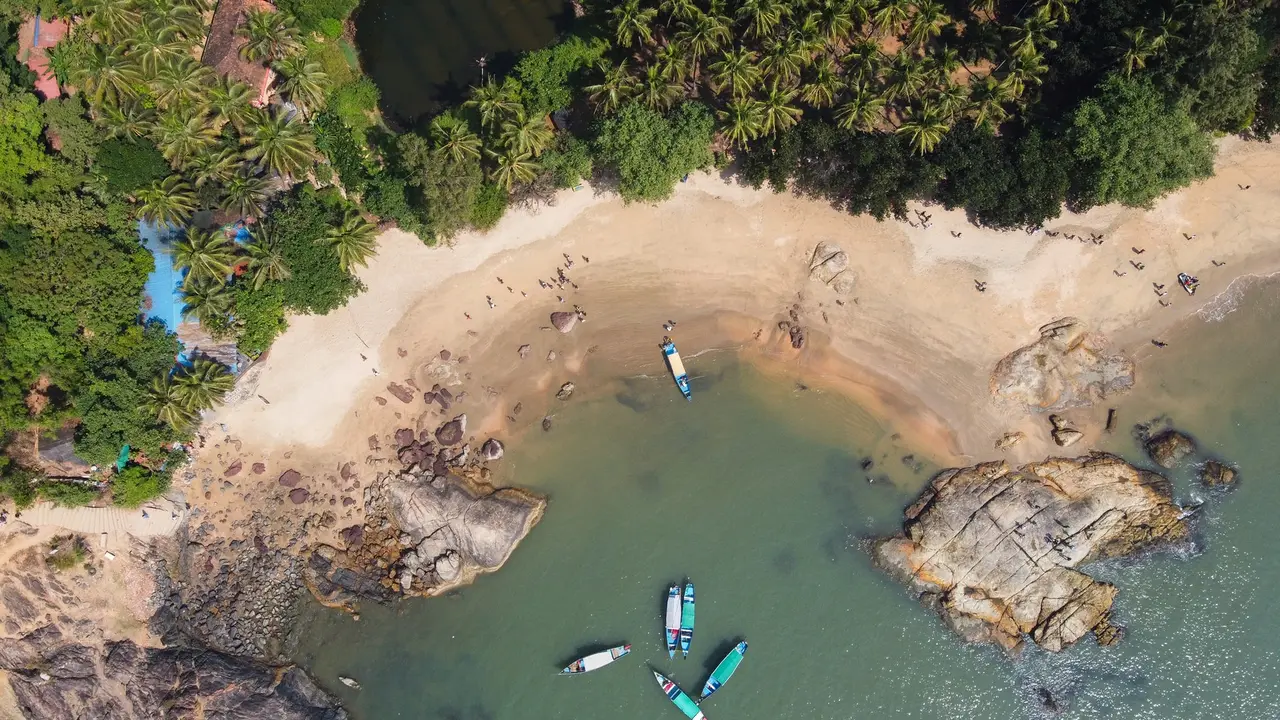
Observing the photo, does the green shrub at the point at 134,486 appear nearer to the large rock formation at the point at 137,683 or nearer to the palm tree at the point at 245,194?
the large rock formation at the point at 137,683

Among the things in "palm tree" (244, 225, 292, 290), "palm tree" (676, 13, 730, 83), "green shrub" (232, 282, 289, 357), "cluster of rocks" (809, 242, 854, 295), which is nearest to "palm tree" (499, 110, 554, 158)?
"palm tree" (676, 13, 730, 83)

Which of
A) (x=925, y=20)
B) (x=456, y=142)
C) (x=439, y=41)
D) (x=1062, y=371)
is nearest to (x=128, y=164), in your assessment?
(x=456, y=142)

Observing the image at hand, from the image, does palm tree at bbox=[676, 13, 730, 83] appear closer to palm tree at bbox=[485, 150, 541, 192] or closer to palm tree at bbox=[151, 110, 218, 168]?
palm tree at bbox=[485, 150, 541, 192]

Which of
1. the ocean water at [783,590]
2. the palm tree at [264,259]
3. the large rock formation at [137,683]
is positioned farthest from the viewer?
the ocean water at [783,590]

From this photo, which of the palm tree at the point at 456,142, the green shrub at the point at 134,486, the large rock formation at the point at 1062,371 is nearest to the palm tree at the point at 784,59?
the palm tree at the point at 456,142

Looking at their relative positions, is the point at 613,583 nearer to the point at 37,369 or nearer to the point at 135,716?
the point at 135,716

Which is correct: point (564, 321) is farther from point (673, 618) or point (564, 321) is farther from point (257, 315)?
point (673, 618)

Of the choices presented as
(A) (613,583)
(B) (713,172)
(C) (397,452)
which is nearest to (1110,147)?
(B) (713,172)
